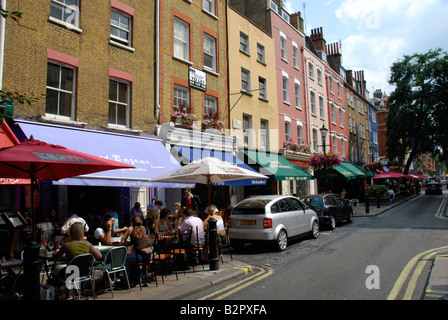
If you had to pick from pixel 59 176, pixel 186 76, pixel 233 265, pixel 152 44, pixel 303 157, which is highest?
pixel 152 44

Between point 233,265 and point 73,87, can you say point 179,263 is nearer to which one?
point 233,265

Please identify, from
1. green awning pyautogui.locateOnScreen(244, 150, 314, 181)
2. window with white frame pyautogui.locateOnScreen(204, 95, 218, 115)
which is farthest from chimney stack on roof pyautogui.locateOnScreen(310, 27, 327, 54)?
window with white frame pyautogui.locateOnScreen(204, 95, 218, 115)

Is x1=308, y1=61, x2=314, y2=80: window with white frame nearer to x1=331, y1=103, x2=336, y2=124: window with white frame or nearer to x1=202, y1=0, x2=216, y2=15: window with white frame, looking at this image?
x1=331, y1=103, x2=336, y2=124: window with white frame

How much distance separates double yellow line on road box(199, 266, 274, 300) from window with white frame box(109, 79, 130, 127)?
795 centimetres

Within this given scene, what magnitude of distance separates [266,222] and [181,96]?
8.30 metres

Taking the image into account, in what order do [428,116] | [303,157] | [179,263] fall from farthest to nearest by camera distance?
[428,116] < [303,157] < [179,263]

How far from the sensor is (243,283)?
628cm

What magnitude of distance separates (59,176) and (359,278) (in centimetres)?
669

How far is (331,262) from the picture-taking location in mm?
7609

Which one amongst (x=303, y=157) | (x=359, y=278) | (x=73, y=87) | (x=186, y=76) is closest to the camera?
(x=359, y=278)

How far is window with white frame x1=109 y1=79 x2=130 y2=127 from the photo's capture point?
1205cm

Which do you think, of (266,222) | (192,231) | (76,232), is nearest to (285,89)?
(266,222)

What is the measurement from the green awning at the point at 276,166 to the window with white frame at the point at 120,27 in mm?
8622
